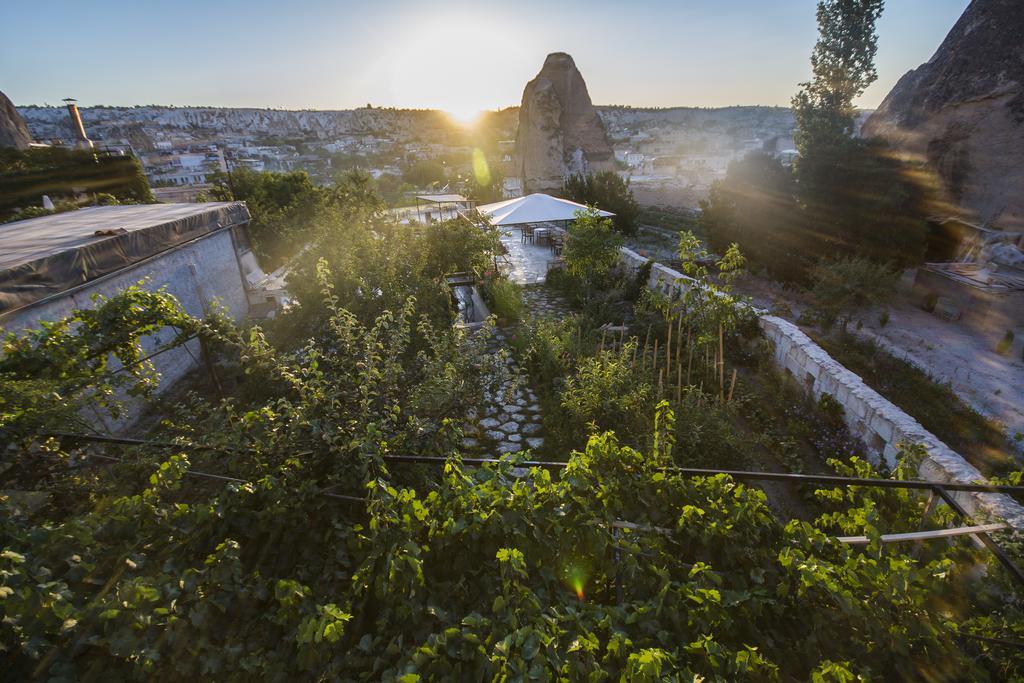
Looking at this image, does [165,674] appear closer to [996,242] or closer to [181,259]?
[181,259]

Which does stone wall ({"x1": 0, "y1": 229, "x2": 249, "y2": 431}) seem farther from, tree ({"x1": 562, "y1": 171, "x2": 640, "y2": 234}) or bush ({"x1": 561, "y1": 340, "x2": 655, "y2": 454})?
tree ({"x1": 562, "y1": 171, "x2": 640, "y2": 234})

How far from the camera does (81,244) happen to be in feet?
18.5

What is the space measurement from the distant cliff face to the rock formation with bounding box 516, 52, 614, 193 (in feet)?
54.7

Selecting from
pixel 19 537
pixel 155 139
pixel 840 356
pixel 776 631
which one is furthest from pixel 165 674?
pixel 155 139

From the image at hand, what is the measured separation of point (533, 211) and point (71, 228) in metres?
9.37

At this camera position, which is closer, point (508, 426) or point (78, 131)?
point (508, 426)

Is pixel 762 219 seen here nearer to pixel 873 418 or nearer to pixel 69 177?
pixel 873 418

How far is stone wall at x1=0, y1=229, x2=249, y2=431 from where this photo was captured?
5.01 m

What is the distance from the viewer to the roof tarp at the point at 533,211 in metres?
11.3

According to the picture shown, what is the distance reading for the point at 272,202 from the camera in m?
16.2

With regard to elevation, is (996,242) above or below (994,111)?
below

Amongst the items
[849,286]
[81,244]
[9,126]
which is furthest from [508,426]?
[9,126]

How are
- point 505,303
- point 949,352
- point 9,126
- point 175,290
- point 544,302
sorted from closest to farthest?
point 175,290 → point 505,303 → point 949,352 → point 544,302 → point 9,126

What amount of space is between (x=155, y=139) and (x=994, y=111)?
97.9m
